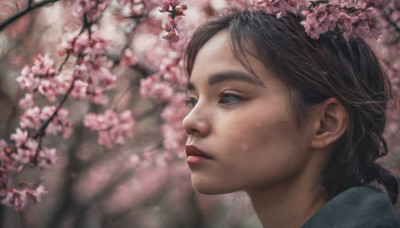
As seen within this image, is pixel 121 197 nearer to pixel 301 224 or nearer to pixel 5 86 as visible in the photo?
pixel 5 86

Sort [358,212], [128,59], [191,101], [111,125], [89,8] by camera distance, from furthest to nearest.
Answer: [111,125] < [128,59] < [89,8] < [191,101] < [358,212]

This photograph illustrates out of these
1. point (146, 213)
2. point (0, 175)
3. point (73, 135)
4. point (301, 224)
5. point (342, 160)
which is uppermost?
point (342, 160)

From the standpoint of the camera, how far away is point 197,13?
123 inches

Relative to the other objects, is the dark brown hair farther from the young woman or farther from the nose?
the nose

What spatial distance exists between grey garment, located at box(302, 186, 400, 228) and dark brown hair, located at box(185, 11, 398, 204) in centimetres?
14

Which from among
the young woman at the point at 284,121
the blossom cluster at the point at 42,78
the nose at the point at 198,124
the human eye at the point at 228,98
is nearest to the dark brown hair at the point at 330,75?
the young woman at the point at 284,121

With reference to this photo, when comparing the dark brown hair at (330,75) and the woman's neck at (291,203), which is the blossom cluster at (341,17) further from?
the woman's neck at (291,203)

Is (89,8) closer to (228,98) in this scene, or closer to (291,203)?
(228,98)

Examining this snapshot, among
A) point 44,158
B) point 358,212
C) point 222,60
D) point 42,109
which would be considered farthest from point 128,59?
point 358,212

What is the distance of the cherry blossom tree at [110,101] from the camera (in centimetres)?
211

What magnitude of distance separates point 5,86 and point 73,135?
1094mm

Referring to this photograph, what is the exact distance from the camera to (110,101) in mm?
3559

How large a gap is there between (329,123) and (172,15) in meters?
0.68

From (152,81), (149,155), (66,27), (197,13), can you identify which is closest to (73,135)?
(149,155)
